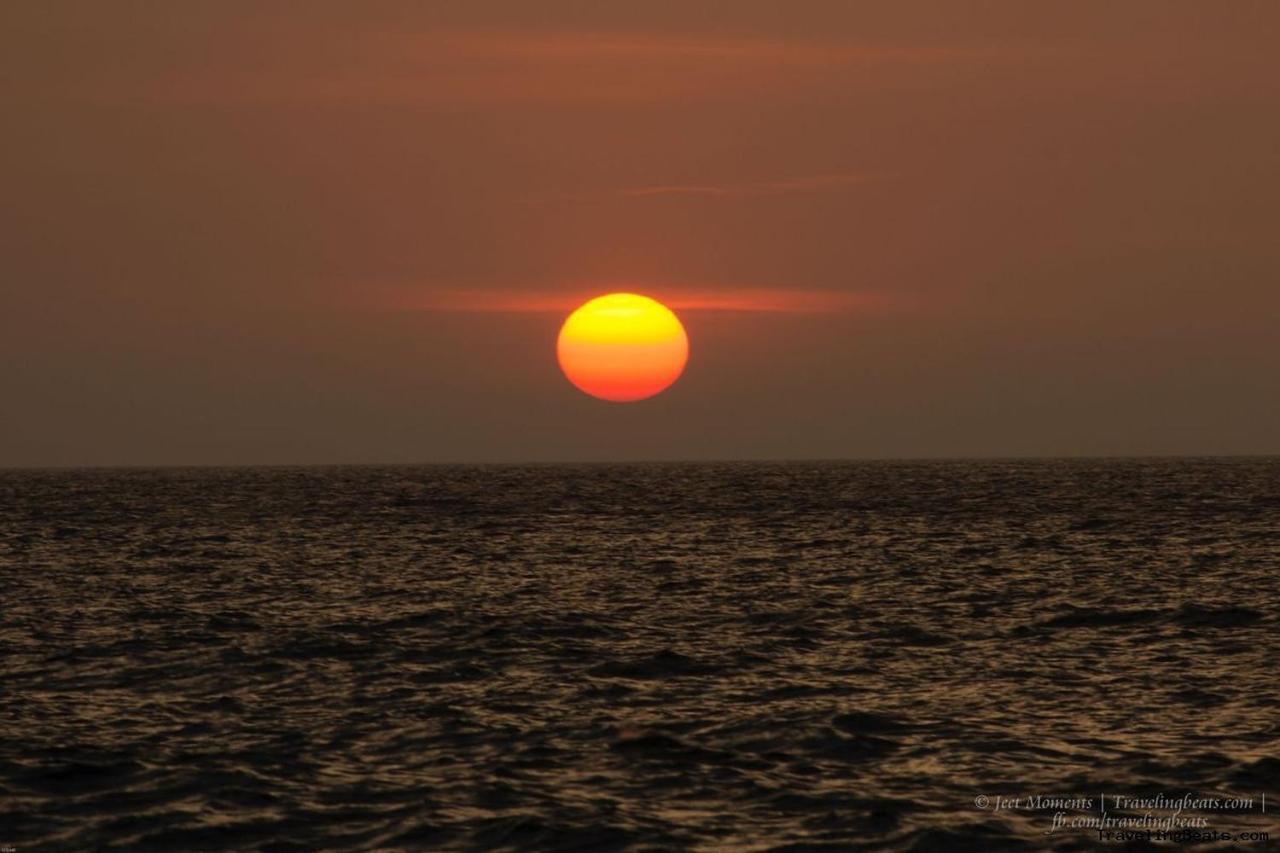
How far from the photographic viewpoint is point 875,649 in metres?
34.6

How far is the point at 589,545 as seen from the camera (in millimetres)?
71812

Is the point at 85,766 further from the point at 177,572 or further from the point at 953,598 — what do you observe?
the point at 177,572

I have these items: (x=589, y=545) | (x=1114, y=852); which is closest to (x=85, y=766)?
(x=1114, y=852)

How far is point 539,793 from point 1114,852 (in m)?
7.39

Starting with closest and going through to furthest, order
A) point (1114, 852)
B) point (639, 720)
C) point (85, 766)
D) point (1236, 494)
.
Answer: point (1114, 852) → point (85, 766) → point (639, 720) → point (1236, 494)

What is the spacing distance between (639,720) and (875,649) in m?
9.80

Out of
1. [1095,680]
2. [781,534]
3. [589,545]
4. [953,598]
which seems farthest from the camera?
[781,534]

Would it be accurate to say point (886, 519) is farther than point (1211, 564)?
Yes

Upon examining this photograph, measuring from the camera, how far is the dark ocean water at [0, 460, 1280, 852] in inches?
796

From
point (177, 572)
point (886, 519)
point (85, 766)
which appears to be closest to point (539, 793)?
point (85, 766)

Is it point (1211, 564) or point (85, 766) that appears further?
point (1211, 564)

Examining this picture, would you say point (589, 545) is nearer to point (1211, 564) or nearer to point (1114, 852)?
point (1211, 564)

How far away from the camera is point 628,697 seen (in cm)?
2841

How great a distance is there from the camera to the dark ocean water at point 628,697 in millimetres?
20219
